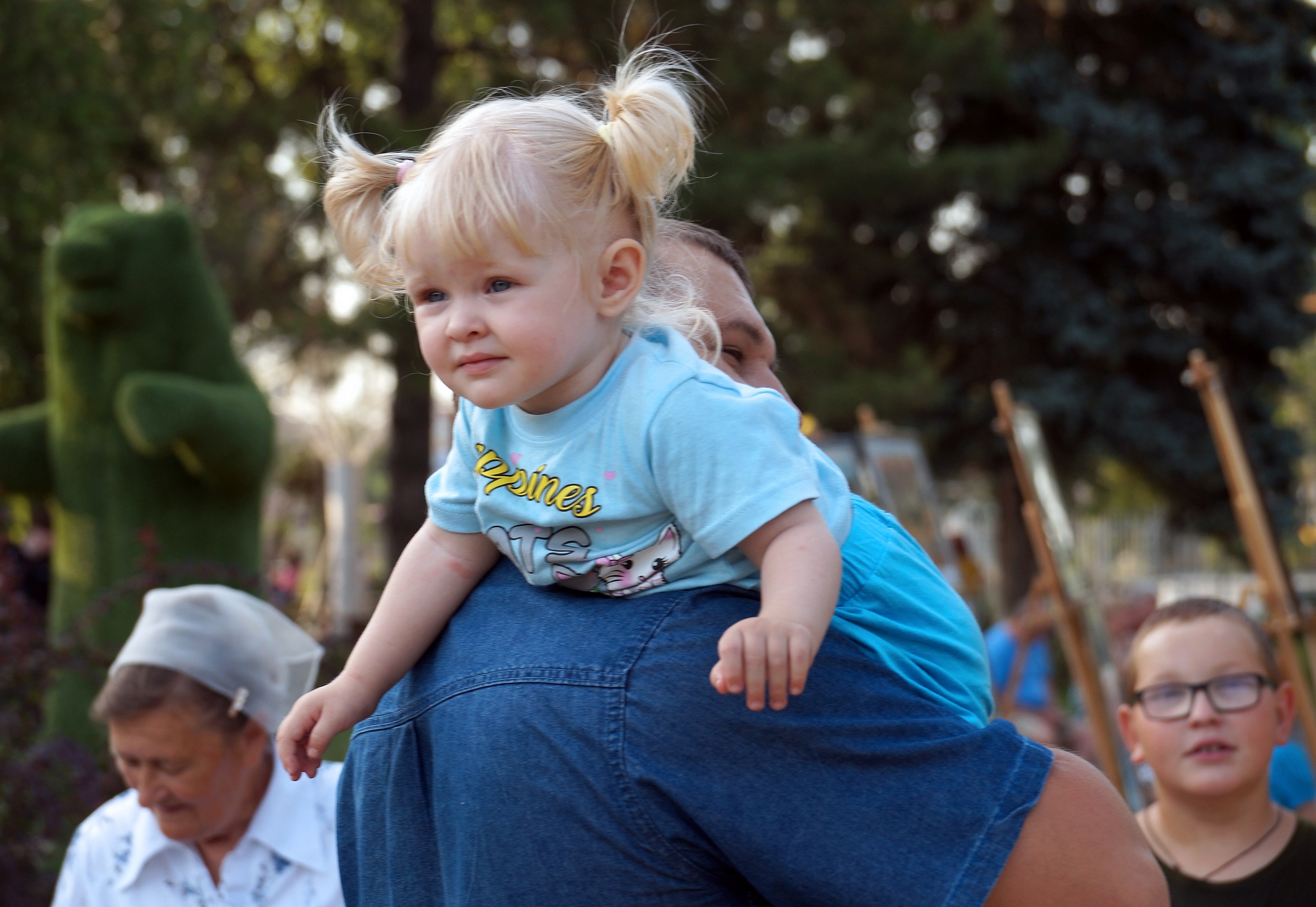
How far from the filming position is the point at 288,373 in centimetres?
2211

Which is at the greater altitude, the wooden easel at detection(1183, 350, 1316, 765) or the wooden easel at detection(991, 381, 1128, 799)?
the wooden easel at detection(1183, 350, 1316, 765)

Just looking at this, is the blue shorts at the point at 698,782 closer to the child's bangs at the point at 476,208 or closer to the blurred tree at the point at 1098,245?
the child's bangs at the point at 476,208

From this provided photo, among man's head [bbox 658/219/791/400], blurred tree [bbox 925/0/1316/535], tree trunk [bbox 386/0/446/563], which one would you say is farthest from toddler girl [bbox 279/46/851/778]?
blurred tree [bbox 925/0/1316/535]

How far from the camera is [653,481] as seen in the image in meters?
1.33

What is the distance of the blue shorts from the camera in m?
1.17

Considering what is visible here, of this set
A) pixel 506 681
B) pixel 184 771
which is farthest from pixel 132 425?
pixel 506 681

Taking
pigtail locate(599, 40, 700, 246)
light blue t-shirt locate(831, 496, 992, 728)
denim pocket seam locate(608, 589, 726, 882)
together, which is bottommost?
denim pocket seam locate(608, 589, 726, 882)

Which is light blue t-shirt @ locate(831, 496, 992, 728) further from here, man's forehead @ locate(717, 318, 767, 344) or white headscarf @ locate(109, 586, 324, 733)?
white headscarf @ locate(109, 586, 324, 733)

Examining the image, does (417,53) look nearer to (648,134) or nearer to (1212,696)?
(1212,696)

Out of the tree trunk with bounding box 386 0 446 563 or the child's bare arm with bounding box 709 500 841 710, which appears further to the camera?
the tree trunk with bounding box 386 0 446 563

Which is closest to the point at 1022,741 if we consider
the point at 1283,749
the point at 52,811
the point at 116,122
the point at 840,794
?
the point at 840,794

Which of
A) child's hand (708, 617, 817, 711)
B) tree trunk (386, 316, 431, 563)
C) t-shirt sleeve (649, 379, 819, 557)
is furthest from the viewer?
tree trunk (386, 316, 431, 563)

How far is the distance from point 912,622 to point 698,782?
0.95 ft

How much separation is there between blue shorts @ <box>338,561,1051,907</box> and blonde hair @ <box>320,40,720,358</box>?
390mm
